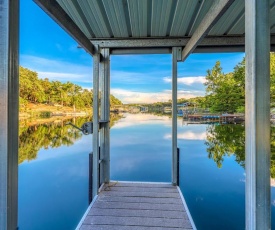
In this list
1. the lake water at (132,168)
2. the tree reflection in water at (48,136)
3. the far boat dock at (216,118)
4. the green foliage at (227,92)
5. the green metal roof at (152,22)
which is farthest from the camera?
the green foliage at (227,92)

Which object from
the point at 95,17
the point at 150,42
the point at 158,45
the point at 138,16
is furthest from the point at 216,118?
the point at 95,17

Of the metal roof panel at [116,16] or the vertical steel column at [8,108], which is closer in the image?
the vertical steel column at [8,108]

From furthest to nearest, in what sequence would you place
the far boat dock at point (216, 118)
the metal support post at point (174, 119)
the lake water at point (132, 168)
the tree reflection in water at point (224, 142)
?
the far boat dock at point (216, 118), the tree reflection in water at point (224, 142), the lake water at point (132, 168), the metal support post at point (174, 119)

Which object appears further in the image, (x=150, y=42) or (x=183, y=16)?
(x=150, y=42)

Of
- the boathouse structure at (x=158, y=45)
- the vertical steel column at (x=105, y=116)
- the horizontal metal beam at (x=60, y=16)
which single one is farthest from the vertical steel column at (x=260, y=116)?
the vertical steel column at (x=105, y=116)

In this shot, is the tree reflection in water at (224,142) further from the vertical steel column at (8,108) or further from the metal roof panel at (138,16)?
the vertical steel column at (8,108)

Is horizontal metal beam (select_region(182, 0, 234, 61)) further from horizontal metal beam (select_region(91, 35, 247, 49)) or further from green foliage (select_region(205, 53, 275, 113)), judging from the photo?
green foliage (select_region(205, 53, 275, 113))

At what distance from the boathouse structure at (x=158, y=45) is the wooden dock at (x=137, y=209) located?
0.14 metres

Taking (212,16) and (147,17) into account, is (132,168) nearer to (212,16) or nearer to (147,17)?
(147,17)

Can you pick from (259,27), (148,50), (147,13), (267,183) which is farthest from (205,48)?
(267,183)

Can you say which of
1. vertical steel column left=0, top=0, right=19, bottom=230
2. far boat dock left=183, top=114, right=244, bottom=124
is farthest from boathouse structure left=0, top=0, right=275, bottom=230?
far boat dock left=183, top=114, right=244, bottom=124

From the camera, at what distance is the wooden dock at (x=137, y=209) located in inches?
80.5

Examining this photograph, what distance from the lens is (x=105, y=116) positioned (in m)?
3.27

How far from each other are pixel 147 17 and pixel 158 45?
0.82 metres
